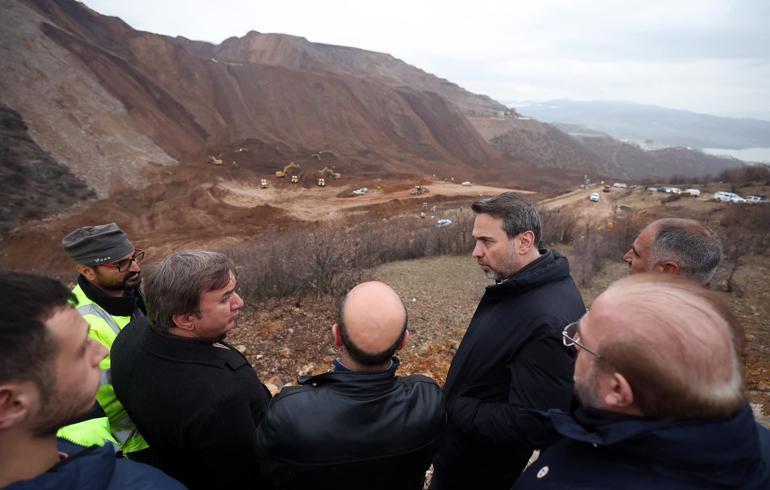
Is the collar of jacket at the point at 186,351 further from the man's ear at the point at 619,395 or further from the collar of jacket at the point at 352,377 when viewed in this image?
the man's ear at the point at 619,395

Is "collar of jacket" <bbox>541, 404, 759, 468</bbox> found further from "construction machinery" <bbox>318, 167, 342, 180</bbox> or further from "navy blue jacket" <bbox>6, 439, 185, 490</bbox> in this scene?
"construction machinery" <bbox>318, 167, 342, 180</bbox>

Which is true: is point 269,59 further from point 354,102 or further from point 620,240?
point 620,240

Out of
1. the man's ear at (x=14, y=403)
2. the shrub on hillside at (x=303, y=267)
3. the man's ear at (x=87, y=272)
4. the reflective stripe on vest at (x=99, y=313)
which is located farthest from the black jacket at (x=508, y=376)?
the shrub on hillside at (x=303, y=267)

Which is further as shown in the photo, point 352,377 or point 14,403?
point 352,377

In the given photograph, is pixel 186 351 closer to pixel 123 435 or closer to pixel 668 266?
pixel 123 435

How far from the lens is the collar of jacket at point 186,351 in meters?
1.80

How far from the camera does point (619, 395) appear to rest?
116 cm

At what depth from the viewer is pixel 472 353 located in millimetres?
2240

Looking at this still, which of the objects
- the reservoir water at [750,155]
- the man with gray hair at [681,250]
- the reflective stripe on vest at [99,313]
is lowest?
the reflective stripe on vest at [99,313]

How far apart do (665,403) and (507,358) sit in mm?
1035

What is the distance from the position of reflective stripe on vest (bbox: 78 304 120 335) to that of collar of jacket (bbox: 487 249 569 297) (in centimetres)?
226

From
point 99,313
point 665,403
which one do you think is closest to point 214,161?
point 99,313

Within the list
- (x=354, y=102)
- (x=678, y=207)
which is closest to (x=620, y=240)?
(x=678, y=207)

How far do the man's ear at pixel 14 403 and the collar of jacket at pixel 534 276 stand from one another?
191 cm
